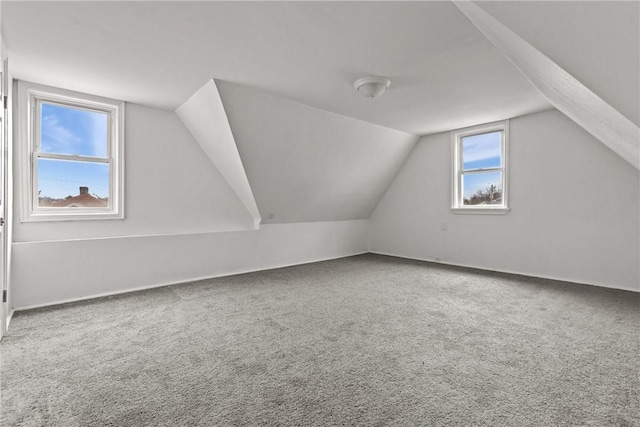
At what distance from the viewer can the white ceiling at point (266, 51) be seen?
6.08 feet

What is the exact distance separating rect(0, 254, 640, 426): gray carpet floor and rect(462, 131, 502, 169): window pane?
1.97m

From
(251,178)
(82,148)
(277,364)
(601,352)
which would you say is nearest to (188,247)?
(251,178)

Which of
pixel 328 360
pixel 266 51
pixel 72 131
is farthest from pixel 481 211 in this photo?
pixel 72 131

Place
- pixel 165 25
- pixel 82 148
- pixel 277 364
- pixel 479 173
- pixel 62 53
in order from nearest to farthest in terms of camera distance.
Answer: pixel 277 364
pixel 165 25
pixel 62 53
pixel 82 148
pixel 479 173

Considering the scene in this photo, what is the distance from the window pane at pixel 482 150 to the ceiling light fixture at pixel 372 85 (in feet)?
7.86

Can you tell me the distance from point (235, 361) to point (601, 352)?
90.6 inches

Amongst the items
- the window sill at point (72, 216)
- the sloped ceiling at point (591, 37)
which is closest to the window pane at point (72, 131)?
the window sill at point (72, 216)

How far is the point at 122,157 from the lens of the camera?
3449mm

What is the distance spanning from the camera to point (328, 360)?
6.22ft

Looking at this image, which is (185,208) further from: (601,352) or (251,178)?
(601,352)

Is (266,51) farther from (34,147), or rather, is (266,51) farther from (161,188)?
(34,147)

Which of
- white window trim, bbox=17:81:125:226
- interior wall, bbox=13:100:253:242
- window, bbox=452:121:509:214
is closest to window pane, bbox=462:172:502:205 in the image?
window, bbox=452:121:509:214

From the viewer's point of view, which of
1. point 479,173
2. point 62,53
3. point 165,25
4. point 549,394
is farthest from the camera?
point 479,173

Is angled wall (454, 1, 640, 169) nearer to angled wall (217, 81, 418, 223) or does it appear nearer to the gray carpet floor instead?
the gray carpet floor
